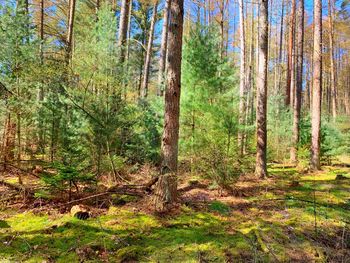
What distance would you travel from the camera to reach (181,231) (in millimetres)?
3992

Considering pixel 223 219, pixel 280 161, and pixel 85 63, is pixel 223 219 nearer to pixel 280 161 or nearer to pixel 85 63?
pixel 85 63

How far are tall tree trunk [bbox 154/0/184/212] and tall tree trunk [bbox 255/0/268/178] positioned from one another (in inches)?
144

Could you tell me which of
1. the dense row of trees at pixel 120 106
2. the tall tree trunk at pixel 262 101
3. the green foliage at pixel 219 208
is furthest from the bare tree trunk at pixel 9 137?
the tall tree trunk at pixel 262 101

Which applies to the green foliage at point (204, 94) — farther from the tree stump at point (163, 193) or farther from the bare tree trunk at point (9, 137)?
the bare tree trunk at point (9, 137)

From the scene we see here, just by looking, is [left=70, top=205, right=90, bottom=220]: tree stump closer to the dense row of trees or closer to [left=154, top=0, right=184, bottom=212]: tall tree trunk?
the dense row of trees

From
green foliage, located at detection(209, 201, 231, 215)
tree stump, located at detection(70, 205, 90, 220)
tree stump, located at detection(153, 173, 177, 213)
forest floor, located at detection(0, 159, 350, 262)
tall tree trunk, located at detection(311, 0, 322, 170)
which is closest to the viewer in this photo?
forest floor, located at detection(0, 159, 350, 262)

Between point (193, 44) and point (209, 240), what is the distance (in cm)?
567

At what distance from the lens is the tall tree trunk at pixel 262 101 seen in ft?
25.3

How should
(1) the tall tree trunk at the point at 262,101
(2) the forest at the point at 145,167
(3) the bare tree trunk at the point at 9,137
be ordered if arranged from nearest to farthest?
(2) the forest at the point at 145,167
(3) the bare tree trunk at the point at 9,137
(1) the tall tree trunk at the point at 262,101

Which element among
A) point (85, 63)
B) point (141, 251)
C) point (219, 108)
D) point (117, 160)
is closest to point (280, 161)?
point (219, 108)

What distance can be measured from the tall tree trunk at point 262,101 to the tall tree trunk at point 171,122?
3654mm

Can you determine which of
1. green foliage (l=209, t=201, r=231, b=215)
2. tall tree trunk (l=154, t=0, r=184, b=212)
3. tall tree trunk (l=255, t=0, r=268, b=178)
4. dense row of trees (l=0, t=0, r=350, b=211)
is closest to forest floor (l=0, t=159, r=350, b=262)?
A: green foliage (l=209, t=201, r=231, b=215)

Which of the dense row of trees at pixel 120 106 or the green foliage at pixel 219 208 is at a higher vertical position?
the dense row of trees at pixel 120 106

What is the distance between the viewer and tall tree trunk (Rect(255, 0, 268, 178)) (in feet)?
25.3
